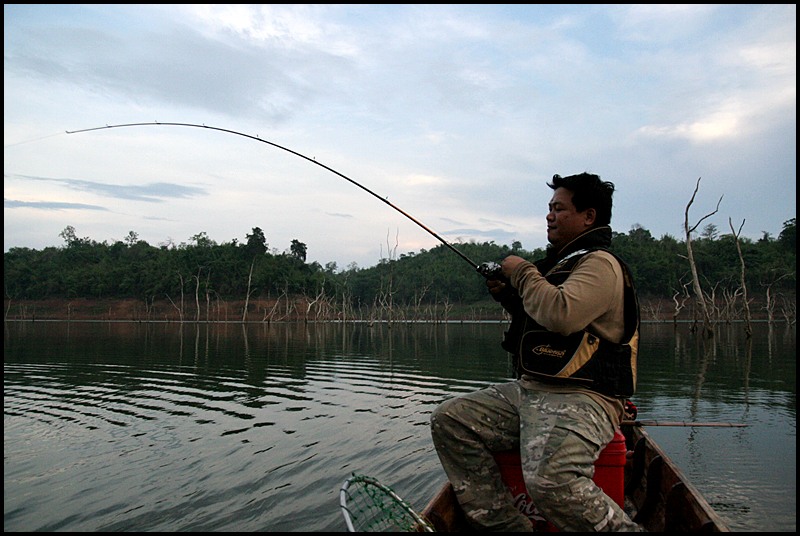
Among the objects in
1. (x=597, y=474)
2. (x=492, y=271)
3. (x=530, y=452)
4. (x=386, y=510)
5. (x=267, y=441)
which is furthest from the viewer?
(x=267, y=441)

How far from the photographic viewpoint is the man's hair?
363cm

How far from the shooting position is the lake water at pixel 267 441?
6020 millimetres

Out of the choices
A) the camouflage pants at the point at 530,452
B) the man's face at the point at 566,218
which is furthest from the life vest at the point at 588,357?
the man's face at the point at 566,218

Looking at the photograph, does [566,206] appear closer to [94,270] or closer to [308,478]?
[308,478]

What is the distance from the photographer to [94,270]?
89688 mm

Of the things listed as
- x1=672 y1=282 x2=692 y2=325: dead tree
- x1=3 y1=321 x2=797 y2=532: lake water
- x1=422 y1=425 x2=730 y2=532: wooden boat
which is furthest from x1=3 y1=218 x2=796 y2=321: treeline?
x1=422 y1=425 x2=730 y2=532: wooden boat

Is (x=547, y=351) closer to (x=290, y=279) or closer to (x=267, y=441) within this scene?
(x=267, y=441)

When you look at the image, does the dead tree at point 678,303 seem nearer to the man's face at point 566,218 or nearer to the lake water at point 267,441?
the lake water at point 267,441

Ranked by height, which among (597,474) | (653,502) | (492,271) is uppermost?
(492,271)

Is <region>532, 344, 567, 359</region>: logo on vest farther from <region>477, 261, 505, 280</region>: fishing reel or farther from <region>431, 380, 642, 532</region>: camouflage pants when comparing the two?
<region>477, 261, 505, 280</region>: fishing reel

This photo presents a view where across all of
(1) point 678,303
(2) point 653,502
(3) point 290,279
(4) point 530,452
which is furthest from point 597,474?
(3) point 290,279

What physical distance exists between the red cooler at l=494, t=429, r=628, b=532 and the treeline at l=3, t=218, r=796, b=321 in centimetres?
6882

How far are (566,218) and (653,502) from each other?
2.45 m

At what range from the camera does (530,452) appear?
3.29 metres
